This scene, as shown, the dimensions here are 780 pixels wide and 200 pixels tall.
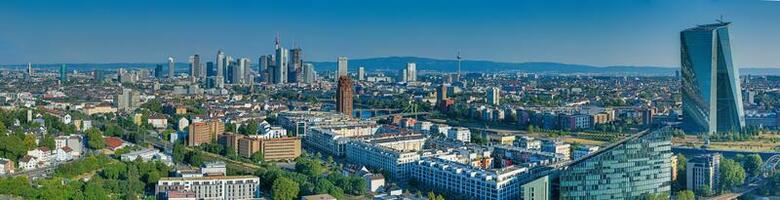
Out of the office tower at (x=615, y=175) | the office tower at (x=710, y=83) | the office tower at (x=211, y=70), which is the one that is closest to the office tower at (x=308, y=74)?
the office tower at (x=211, y=70)

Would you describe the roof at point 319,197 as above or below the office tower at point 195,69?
below

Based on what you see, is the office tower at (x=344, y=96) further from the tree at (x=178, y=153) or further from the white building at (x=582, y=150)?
the white building at (x=582, y=150)

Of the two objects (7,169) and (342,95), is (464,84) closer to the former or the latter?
(342,95)

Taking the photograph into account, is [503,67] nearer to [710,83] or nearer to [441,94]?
[441,94]

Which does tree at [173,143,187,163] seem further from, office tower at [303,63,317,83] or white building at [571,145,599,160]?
office tower at [303,63,317,83]

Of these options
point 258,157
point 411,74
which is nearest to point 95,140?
point 258,157
